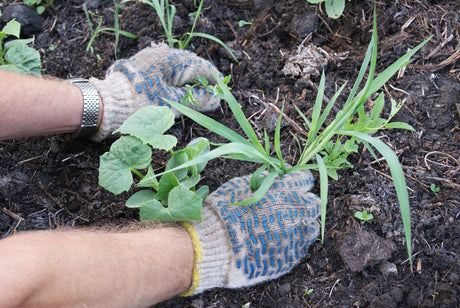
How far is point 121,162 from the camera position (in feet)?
4.10

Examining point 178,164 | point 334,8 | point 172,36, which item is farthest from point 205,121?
point 334,8

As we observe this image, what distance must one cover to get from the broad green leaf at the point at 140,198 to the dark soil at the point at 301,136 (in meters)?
0.17

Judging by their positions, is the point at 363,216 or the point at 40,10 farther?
the point at 40,10

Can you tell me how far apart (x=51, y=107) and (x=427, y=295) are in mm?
1398

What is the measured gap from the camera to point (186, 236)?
1260mm

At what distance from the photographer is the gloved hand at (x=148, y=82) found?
1493 millimetres

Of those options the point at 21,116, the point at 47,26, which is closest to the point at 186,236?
the point at 21,116

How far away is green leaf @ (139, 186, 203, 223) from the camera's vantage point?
1.12 m

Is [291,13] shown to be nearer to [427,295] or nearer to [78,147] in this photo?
[78,147]

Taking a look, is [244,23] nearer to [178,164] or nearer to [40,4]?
[178,164]

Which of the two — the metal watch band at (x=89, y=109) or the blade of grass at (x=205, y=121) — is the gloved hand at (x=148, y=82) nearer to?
the metal watch band at (x=89, y=109)

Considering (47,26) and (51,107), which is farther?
(47,26)

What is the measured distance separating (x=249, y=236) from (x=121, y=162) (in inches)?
18.5

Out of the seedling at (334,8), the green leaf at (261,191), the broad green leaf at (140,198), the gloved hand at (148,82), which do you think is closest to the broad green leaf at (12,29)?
the gloved hand at (148,82)
